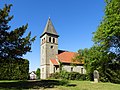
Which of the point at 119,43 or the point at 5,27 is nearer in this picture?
the point at 5,27

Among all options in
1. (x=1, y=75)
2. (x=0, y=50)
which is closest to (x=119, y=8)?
(x=0, y=50)

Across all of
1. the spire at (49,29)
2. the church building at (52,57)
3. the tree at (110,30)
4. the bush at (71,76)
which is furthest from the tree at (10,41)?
the spire at (49,29)

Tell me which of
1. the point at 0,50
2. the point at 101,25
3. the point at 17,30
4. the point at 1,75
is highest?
the point at 101,25

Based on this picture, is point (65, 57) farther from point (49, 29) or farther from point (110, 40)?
point (110, 40)

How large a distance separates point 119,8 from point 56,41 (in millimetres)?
31756

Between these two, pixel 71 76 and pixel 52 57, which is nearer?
pixel 71 76

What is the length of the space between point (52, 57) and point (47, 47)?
10.0ft

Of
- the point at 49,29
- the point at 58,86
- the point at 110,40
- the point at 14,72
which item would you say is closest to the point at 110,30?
the point at 110,40

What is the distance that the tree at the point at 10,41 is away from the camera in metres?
20.6

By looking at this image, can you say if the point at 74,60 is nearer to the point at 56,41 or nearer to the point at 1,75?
the point at 56,41

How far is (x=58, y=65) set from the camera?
53219mm

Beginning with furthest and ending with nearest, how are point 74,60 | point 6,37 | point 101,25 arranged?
point 74,60
point 101,25
point 6,37

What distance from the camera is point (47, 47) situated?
56.8 metres

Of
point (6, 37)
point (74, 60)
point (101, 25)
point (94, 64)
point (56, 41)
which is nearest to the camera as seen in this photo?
point (6, 37)
